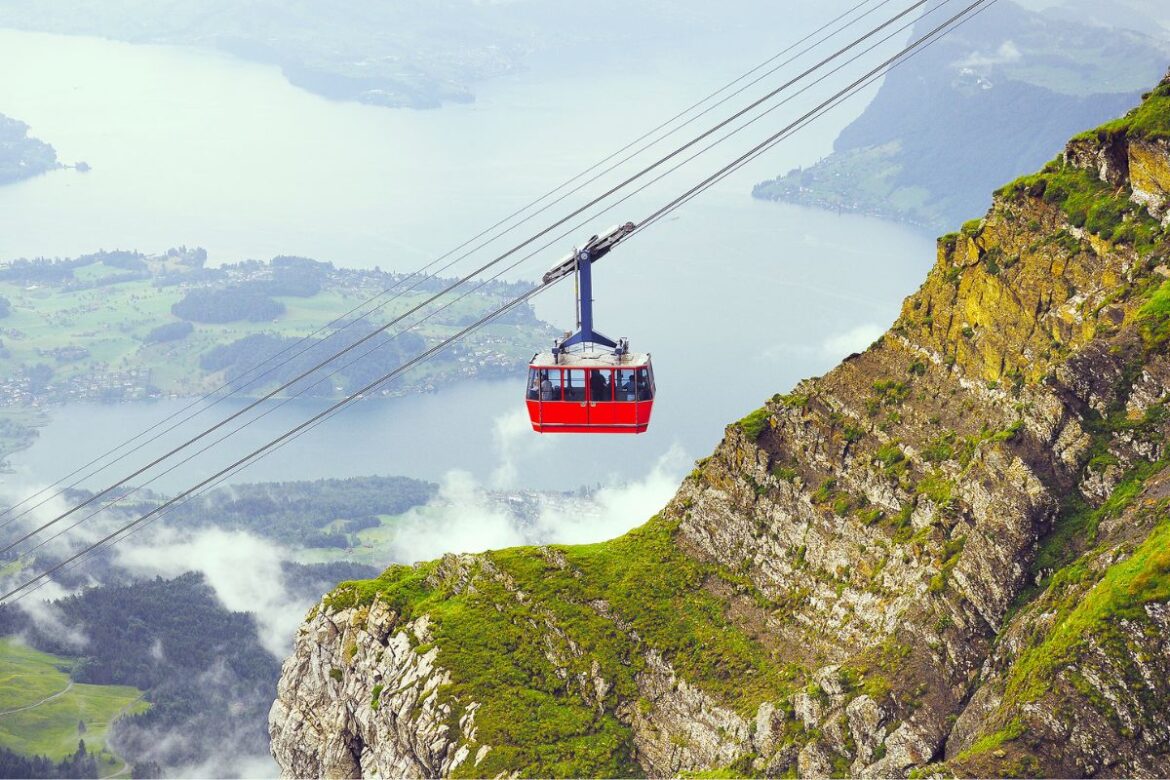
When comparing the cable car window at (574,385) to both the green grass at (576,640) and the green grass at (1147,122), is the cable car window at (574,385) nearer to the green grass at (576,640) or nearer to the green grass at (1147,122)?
the green grass at (576,640)

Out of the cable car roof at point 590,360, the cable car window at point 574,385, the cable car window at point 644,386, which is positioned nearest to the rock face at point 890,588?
the cable car window at point 644,386

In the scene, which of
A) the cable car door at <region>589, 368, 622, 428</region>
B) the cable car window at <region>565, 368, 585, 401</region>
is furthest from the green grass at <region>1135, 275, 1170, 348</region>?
the cable car window at <region>565, 368, 585, 401</region>

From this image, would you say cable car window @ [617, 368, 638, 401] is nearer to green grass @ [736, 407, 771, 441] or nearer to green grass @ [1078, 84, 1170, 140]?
green grass @ [736, 407, 771, 441]

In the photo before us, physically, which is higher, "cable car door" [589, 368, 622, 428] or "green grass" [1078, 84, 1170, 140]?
"green grass" [1078, 84, 1170, 140]

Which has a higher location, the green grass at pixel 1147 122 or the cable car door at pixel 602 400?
the green grass at pixel 1147 122

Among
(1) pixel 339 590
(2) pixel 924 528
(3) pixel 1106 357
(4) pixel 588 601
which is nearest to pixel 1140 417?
(3) pixel 1106 357

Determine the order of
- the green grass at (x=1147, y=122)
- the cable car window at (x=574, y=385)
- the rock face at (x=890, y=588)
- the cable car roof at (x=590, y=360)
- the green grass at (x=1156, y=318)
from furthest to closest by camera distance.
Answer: the green grass at (x=1147, y=122) < the cable car window at (x=574, y=385) < the cable car roof at (x=590, y=360) < the green grass at (x=1156, y=318) < the rock face at (x=890, y=588)

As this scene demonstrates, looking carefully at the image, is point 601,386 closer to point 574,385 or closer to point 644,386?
point 574,385
